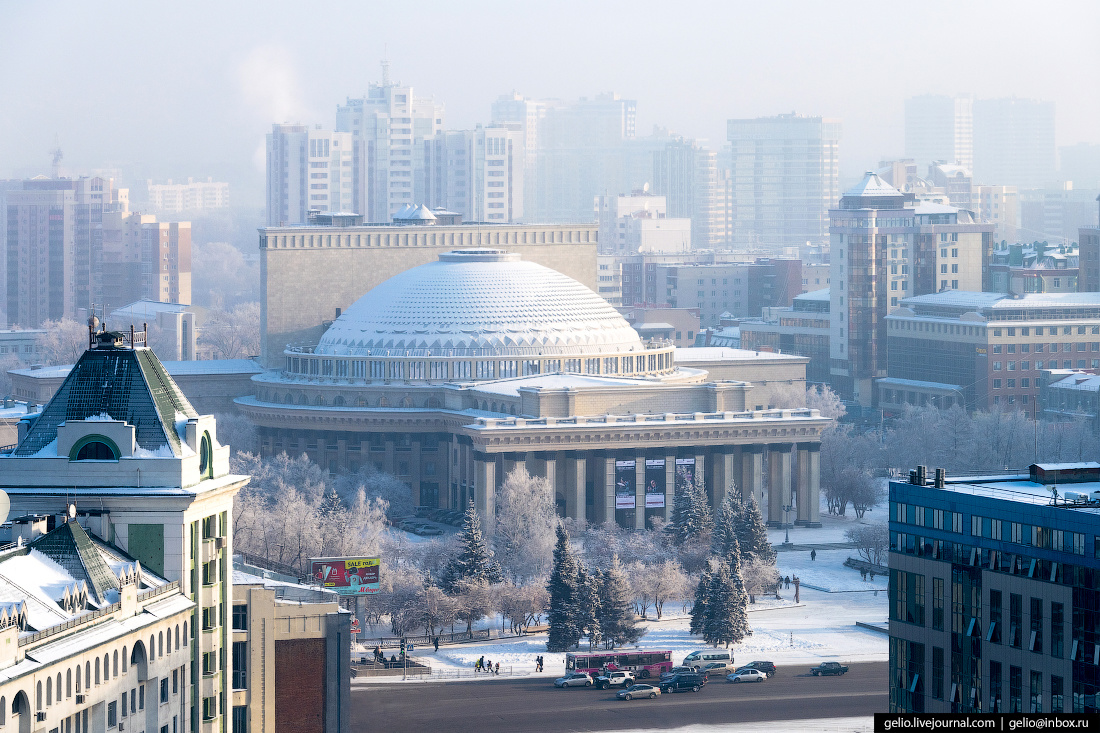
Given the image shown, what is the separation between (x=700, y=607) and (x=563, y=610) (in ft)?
24.7

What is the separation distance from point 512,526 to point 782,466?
30634 millimetres

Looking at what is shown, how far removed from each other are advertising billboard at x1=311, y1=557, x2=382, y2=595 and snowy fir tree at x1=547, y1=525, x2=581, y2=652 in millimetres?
8708

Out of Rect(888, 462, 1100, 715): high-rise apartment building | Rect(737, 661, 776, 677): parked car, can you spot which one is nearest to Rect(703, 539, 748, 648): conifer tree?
Rect(737, 661, 776, 677): parked car

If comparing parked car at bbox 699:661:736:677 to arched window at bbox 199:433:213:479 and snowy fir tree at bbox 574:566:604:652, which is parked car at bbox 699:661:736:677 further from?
arched window at bbox 199:433:213:479

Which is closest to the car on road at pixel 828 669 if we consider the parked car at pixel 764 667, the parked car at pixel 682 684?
the parked car at pixel 764 667

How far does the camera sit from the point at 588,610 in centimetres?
12988

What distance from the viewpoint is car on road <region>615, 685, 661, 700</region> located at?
4638 inches

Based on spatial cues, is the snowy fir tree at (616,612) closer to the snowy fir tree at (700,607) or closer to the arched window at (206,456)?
the snowy fir tree at (700,607)

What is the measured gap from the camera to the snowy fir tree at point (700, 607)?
13238 centimetres

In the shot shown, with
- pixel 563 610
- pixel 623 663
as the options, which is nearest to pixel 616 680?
pixel 623 663

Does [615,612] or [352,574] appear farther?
[615,612]

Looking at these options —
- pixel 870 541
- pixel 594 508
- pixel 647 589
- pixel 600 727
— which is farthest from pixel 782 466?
pixel 600 727

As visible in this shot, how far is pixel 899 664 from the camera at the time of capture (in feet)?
273

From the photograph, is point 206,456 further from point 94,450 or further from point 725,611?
point 725,611
